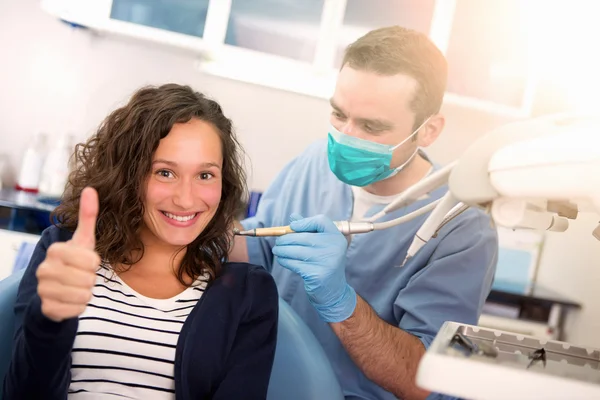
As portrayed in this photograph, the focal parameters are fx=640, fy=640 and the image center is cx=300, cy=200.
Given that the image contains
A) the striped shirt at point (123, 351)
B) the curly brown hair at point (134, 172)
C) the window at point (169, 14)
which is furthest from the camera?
the window at point (169, 14)

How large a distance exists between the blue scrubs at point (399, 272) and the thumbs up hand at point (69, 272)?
0.89 m

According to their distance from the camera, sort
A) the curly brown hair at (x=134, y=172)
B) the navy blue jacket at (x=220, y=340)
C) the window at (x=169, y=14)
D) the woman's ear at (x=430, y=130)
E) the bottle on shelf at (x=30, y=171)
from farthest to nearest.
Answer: the bottle on shelf at (x=30, y=171)
the window at (x=169, y=14)
the woman's ear at (x=430, y=130)
the curly brown hair at (x=134, y=172)
the navy blue jacket at (x=220, y=340)

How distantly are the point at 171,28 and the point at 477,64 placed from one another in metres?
1.30

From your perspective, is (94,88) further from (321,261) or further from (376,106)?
(321,261)

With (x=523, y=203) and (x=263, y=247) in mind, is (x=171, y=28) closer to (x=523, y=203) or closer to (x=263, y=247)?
(x=263, y=247)

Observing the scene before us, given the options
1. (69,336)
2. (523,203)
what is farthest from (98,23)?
(523,203)

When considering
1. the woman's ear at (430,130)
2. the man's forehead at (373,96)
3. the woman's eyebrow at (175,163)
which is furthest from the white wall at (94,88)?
the woman's eyebrow at (175,163)

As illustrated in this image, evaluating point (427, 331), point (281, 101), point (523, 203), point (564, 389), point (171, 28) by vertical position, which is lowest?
point (427, 331)

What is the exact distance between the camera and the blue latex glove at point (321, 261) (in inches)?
50.5

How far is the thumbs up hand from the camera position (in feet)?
2.66

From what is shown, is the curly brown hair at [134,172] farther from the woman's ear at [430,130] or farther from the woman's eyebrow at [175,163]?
the woman's ear at [430,130]

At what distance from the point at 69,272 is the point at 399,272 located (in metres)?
1.01

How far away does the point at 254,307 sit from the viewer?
1.34 meters

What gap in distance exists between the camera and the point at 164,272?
1.39 meters
